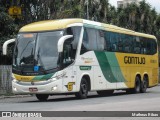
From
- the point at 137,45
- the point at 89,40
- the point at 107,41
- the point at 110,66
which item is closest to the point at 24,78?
the point at 89,40

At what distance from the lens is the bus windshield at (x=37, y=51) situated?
21.1m

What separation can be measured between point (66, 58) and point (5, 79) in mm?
9240

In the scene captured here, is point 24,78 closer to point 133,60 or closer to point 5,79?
point 5,79

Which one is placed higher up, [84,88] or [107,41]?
[107,41]

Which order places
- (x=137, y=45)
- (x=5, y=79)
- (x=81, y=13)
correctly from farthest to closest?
(x=81, y=13), (x=5, y=79), (x=137, y=45)

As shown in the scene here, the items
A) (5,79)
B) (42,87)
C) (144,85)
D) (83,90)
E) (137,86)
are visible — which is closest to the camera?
(42,87)

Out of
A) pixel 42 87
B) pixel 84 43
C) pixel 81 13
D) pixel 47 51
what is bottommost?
pixel 42 87

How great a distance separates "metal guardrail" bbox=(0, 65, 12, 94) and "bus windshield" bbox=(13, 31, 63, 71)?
26.2 ft

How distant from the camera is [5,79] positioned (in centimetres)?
2991

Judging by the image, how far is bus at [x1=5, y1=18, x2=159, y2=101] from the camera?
21.1 m

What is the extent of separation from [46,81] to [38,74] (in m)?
0.46

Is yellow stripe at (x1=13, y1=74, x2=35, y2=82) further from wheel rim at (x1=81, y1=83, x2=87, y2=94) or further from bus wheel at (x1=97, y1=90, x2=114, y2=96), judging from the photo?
bus wheel at (x1=97, y1=90, x2=114, y2=96)

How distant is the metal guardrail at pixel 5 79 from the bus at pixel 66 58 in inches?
275

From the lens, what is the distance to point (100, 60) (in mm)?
24594
